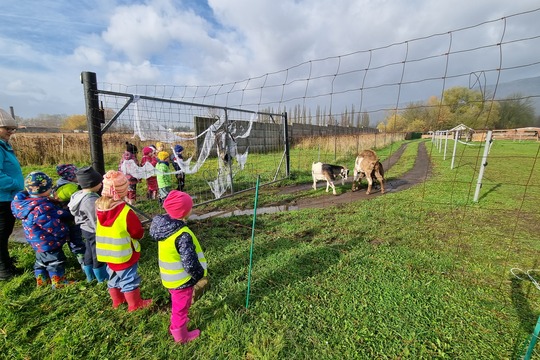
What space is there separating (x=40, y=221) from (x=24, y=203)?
0.26 m

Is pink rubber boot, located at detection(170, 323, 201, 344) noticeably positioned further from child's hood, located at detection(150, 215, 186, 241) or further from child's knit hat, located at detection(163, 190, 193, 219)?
child's knit hat, located at detection(163, 190, 193, 219)

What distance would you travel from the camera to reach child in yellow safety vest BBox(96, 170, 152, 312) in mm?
2266

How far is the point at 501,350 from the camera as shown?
193cm

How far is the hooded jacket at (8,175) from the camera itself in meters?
2.73

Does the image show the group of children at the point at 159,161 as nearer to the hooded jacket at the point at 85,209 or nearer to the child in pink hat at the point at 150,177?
the child in pink hat at the point at 150,177

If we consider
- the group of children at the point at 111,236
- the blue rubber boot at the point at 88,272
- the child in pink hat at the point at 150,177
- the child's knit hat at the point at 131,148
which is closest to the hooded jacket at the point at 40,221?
the group of children at the point at 111,236

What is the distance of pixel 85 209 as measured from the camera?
264 cm

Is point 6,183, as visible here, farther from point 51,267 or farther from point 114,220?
point 114,220

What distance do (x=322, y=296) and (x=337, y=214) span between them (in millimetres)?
2931

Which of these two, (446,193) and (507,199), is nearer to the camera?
(507,199)

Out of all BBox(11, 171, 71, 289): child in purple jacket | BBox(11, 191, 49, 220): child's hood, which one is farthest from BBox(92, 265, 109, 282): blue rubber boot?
BBox(11, 191, 49, 220): child's hood

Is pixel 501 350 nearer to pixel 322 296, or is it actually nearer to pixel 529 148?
pixel 322 296

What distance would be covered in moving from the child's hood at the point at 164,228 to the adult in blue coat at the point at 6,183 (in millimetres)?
2200

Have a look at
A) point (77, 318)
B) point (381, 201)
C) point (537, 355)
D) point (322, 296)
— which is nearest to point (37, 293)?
point (77, 318)
